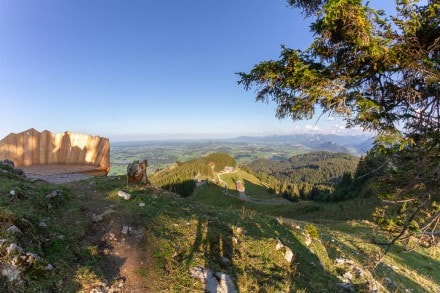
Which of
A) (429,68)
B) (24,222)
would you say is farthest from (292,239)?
(24,222)

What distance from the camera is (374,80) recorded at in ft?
25.5

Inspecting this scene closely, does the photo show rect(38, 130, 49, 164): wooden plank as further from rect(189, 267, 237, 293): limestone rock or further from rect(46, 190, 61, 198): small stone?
rect(189, 267, 237, 293): limestone rock

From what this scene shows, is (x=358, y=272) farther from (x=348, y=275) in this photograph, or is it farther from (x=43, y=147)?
(x=43, y=147)

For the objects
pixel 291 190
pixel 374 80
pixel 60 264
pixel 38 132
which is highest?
pixel 374 80

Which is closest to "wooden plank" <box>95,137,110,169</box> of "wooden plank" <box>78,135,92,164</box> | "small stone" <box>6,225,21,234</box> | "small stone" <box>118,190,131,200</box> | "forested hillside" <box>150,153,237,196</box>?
"wooden plank" <box>78,135,92,164</box>

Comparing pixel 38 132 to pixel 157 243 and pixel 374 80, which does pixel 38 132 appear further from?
pixel 374 80

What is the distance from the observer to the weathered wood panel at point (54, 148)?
14070 millimetres

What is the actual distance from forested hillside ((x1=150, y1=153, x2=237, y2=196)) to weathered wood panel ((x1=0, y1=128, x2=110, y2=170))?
92705 mm

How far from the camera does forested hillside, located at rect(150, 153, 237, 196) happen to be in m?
121

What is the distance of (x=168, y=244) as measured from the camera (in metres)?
7.81

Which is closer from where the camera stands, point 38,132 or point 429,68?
point 429,68

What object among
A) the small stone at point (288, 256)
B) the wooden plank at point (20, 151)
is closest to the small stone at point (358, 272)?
the small stone at point (288, 256)

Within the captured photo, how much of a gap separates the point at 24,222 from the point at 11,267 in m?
1.69

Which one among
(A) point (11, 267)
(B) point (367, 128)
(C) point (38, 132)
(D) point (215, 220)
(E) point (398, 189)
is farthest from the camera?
(C) point (38, 132)
